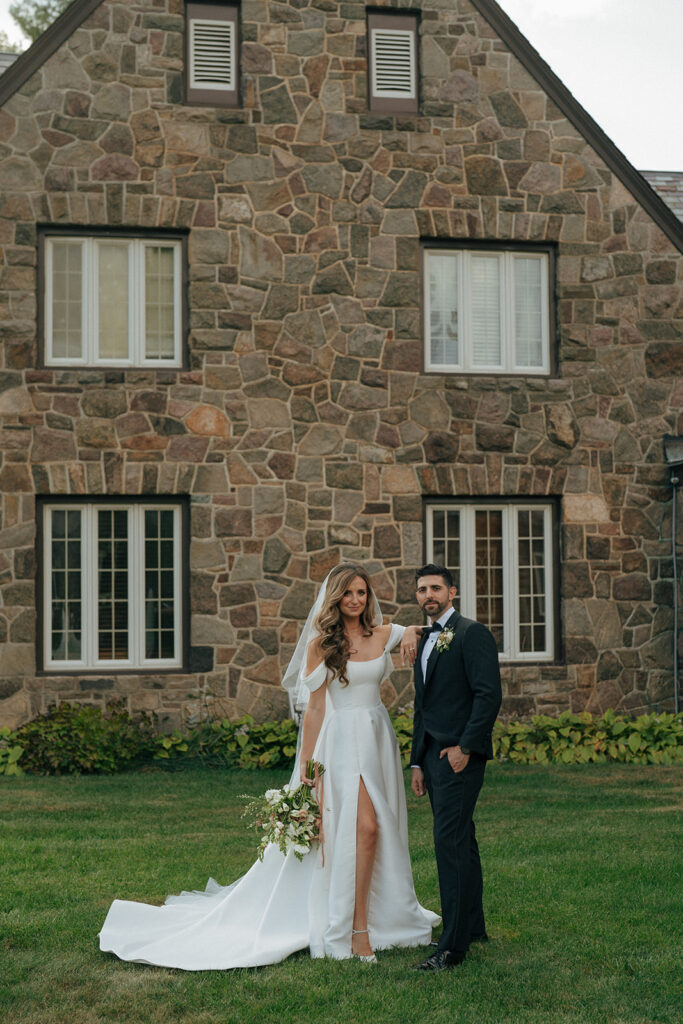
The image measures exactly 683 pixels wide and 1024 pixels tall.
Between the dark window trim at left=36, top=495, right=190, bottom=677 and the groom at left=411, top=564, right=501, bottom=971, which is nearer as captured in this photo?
the groom at left=411, top=564, right=501, bottom=971

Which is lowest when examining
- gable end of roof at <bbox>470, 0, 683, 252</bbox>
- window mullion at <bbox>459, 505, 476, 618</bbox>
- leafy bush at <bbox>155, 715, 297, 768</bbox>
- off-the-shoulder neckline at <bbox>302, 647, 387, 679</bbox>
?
leafy bush at <bbox>155, 715, 297, 768</bbox>

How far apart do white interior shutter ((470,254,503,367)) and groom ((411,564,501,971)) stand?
282 inches

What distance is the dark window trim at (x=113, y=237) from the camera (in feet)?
38.2

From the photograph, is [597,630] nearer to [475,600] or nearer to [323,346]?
[475,600]

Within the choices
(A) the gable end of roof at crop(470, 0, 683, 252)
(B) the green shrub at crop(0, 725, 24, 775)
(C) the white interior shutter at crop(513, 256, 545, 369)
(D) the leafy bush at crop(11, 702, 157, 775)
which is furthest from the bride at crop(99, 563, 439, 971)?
(A) the gable end of roof at crop(470, 0, 683, 252)

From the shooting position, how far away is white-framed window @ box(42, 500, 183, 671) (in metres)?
11.6

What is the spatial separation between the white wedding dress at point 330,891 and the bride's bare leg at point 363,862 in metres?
0.03

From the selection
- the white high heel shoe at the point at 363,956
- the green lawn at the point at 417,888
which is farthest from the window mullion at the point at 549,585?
the white high heel shoe at the point at 363,956

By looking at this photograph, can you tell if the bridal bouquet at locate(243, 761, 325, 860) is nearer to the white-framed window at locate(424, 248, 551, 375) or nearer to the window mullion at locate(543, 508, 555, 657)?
the window mullion at locate(543, 508, 555, 657)

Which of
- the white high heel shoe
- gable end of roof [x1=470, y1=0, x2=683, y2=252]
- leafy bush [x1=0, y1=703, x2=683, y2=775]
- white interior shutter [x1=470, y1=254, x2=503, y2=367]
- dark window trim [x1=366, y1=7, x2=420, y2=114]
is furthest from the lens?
white interior shutter [x1=470, y1=254, x2=503, y2=367]

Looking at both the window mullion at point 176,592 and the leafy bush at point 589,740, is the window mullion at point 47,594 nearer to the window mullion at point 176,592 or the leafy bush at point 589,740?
the window mullion at point 176,592

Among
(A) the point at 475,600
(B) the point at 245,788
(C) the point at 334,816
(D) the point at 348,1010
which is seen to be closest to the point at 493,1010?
(D) the point at 348,1010

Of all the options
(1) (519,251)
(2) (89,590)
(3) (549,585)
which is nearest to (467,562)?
(3) (549,585)

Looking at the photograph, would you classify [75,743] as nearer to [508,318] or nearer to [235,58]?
[508,318]
